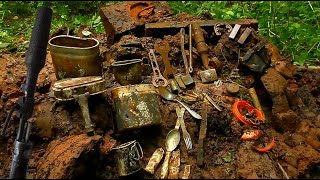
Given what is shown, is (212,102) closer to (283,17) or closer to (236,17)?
(236,17)

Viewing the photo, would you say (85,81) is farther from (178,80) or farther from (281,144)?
(281,144)

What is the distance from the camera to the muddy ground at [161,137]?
327 centimetres

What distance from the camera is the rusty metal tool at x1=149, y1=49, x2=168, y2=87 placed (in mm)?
4185

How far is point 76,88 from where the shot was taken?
333 cm

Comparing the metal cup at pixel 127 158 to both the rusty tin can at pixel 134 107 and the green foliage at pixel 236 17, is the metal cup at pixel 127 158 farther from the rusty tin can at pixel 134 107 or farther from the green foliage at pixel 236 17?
the green foliage at pixel 236 17

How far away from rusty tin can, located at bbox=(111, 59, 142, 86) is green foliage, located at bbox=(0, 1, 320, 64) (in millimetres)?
1854

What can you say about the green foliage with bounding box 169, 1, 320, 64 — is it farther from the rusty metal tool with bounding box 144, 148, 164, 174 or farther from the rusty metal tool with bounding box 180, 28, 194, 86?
the rusty metal tool with bounding box 144, 148, 164, 174

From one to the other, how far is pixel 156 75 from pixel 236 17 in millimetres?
2478

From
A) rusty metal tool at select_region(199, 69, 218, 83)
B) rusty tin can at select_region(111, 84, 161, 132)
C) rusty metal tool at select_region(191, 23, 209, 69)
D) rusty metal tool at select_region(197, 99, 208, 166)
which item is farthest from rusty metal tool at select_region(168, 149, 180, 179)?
rusty metal tool at select_region(191, 23, 209, 69)

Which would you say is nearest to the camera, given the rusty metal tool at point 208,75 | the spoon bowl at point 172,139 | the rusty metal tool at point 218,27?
the spoon bowl at point 172,139

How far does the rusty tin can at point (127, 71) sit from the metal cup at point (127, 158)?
0.81m

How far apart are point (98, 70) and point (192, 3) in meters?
3.55

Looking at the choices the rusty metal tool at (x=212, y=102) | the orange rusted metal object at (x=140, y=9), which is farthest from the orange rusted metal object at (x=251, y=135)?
the orange rusted metal object at (x=140, y=9)

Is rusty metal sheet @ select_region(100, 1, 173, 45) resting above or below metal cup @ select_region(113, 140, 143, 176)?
above
